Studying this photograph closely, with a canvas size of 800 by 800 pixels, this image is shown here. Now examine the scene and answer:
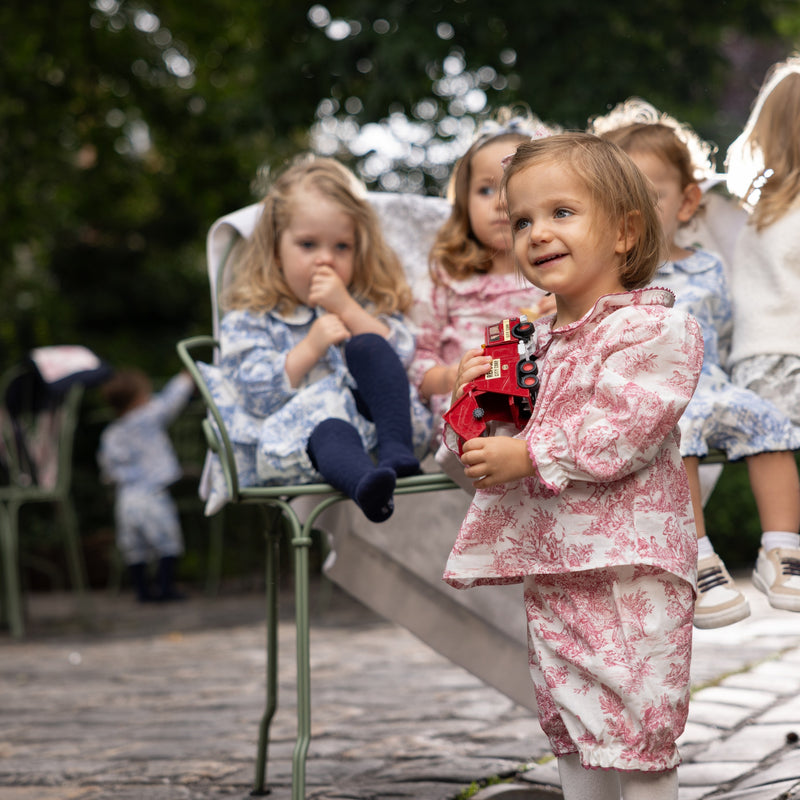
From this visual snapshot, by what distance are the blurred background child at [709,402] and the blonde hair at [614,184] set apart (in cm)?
52

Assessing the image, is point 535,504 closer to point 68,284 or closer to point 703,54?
point 703,54

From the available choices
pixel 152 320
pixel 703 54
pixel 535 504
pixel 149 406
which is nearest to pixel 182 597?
pixel 149 406

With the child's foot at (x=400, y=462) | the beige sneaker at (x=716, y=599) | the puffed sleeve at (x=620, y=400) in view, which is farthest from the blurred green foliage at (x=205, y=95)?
the puffed sleeve at (x=620, y=400)

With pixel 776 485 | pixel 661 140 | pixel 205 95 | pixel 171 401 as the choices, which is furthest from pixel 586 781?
pixel 205 95

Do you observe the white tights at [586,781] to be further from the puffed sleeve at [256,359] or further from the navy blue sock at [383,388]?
the puffed sleeve at [256,359]

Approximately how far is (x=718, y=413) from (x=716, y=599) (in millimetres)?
394

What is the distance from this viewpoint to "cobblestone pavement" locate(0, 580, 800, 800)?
2.59 metres

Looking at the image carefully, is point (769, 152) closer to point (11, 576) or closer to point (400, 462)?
point (400, 462)

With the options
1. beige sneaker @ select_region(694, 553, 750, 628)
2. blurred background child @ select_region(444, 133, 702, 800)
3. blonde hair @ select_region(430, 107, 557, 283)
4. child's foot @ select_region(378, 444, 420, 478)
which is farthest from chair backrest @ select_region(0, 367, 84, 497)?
blurred background child @ select_region(444, 133, 702, 800)

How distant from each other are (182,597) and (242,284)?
5491mm

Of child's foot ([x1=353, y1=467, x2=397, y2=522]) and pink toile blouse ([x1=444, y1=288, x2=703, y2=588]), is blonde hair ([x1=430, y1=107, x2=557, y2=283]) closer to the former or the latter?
child's foot ([x1=353, y1=467, x2=397, y2=522])

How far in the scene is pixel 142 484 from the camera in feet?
25.5

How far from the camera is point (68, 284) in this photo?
34.6 ft

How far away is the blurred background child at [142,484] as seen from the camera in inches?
305
